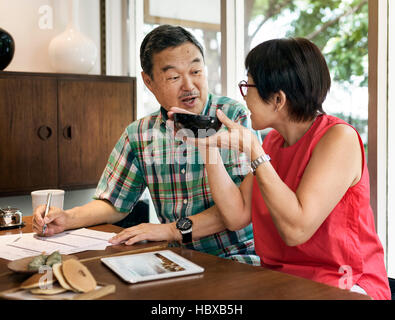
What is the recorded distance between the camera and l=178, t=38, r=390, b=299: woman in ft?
4.51

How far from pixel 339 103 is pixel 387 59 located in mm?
369

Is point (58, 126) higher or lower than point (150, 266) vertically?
higher

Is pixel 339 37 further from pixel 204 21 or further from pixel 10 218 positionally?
pixel 10 218

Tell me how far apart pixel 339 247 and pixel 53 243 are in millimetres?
920

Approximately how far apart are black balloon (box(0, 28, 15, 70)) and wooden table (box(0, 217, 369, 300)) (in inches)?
84.3

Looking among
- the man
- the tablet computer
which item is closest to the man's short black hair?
the man

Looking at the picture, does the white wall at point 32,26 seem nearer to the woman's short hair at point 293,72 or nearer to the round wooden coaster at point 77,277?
the woman's short hair at point 293,72

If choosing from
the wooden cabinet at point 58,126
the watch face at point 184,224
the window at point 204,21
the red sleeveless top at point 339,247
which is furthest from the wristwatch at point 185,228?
the wooden cabinet at point 58,126

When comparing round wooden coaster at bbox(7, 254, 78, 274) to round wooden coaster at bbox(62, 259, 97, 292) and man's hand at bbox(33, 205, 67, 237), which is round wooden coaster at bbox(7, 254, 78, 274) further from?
man's hand at bbox(33, 205, 67, 237)

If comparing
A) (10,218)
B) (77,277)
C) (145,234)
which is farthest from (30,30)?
(77,277)

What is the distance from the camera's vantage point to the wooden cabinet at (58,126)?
2.99m

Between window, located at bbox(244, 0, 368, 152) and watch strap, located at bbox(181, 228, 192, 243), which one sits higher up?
window, located at bbox(244, 0, 368, 152)

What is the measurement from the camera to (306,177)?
140cm

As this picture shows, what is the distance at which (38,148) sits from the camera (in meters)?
3.10
